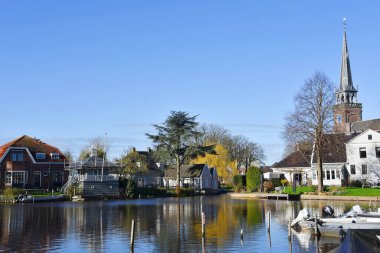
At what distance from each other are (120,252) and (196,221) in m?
15.0

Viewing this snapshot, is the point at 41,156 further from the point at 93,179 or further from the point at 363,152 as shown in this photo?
the point at 363,152

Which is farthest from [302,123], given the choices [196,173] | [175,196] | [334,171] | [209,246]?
[209,246]

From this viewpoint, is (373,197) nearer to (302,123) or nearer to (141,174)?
(302,123)

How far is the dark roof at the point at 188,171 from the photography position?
9434cm

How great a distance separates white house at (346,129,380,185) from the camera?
6875cm

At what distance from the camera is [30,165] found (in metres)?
78.9

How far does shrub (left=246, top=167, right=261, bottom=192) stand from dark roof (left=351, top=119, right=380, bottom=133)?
21.0m

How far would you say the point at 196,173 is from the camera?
309 ft

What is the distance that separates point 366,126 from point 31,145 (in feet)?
188

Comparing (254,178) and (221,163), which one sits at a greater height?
(221,163)

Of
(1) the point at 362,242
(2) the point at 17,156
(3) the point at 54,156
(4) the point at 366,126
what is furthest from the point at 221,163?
(1) the point at 362,242

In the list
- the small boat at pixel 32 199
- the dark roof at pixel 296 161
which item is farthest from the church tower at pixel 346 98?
the small boat at pixel 32 199

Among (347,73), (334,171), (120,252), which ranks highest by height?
(347,73)

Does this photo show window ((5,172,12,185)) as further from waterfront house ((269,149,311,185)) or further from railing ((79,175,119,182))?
waterfront house ((269,149,311,185))
